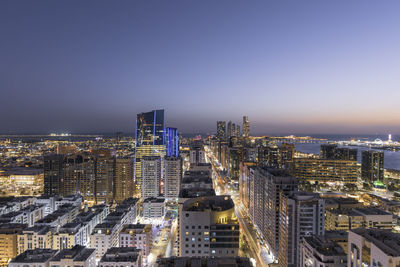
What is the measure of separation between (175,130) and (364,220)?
42.2 meters

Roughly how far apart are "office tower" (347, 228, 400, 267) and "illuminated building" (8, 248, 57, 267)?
47.3 feet

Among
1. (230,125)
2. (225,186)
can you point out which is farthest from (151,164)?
(230,125)

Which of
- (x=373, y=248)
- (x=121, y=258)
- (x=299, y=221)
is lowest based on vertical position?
(x=121, y=258)

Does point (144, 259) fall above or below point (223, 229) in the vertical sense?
below

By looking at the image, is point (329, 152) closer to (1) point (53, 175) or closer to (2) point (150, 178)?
(2) point (150, 178)

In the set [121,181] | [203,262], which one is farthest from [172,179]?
[203,262]

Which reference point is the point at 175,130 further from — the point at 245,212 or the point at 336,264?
the point at 336,264

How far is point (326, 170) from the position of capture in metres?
40.6

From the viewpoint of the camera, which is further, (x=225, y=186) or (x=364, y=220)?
(x=225, y=186)

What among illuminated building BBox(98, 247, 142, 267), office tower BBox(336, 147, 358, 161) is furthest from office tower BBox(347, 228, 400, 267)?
office tower BBox(336, 147, 358, 161)

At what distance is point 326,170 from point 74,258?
36.1 m

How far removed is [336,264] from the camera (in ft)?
32.6

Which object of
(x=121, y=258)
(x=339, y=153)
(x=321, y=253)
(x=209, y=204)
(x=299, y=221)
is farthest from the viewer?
(x=339, y=153)

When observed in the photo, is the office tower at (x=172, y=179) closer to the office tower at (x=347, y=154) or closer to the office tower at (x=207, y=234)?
the office tower at (x=207, y=234)
